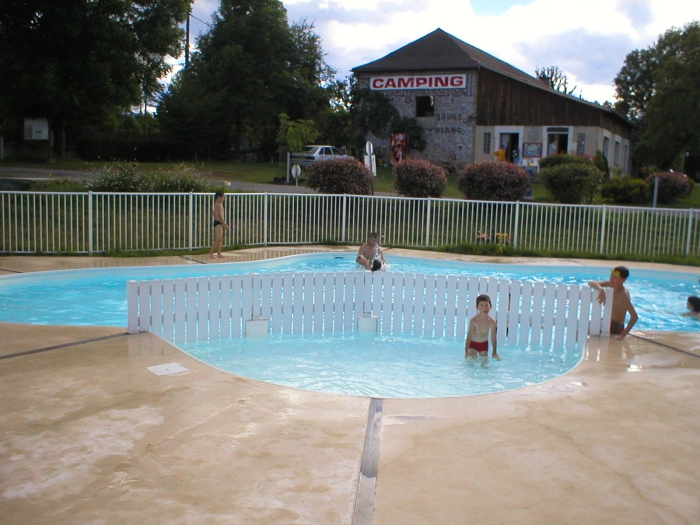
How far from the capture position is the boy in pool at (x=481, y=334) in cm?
792

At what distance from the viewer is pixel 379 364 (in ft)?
28.1

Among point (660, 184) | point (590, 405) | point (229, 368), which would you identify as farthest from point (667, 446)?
point (660, 184)

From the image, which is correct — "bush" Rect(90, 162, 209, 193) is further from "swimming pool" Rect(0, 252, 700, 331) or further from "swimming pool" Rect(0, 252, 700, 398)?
"swimming pool" Rect(0, 252, 700, 398)

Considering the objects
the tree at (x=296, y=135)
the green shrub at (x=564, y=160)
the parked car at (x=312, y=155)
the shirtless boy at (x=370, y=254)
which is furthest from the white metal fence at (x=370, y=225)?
the tree at (x=296, y=135)

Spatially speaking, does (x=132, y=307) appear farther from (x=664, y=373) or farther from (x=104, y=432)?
(x=664, y=373)

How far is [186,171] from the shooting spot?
67.6ft

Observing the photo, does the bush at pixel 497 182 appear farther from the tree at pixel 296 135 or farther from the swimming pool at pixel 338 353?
the tree at pixel 296 135

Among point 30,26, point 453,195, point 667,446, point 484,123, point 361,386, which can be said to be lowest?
point 361,386

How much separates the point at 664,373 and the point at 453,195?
63.2ft

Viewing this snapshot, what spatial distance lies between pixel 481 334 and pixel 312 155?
1052 inches

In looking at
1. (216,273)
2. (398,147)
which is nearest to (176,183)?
(216,273)

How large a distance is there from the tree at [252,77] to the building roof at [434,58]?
29.2 feet

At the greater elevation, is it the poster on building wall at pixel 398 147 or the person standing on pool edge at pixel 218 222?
the poster on building wall at pixel 398 147

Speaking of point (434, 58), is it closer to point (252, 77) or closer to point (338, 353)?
point (252, 77)
